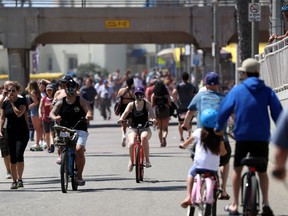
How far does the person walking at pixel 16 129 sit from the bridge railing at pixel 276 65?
5.62 meters

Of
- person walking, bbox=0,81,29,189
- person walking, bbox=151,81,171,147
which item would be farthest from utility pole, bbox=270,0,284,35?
person walking, bbox=0,81,29,189

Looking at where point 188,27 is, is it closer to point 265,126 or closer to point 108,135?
point 108,135

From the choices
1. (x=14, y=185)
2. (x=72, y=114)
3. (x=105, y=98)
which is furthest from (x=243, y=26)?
(x=105, y=98)

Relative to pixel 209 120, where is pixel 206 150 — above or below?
below

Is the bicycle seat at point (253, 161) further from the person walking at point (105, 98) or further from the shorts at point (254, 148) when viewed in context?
the person walking at point (105, 98)

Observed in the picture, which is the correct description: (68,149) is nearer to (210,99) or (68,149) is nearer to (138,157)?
(138,157)

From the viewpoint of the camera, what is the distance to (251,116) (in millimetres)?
11250

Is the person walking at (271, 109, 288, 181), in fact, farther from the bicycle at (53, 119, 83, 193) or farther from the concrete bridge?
the concrete bridge

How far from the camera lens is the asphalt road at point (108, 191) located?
1382 cm

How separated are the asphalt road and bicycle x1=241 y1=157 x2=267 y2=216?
2.26m

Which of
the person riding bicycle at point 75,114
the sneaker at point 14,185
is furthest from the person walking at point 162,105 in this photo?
the person riding bicycle at point 75,114

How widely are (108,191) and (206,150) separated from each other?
178 inches

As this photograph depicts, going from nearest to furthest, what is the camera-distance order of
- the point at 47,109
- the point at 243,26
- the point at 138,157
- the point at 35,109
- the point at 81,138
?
the point at 81,138 → the point at 138,157 → the point at 47,109 → the point at 35,109 → the point at 243,26

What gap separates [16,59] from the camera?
39.1m
